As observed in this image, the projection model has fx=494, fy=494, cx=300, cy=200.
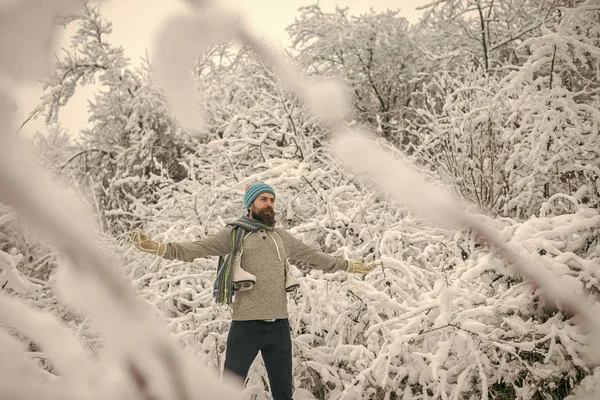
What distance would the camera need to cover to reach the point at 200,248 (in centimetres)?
270

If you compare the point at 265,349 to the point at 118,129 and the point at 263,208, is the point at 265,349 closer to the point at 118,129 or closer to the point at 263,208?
the point at 263,208

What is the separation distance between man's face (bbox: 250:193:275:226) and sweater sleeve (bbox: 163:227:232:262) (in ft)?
0.59

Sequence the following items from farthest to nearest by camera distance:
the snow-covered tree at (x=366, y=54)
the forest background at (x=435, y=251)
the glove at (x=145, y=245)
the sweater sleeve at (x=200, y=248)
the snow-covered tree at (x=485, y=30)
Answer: the snow-covered tree at (x=366, y=54)
the snow-covered tree at (x=485, y=30)
the forest background at (x=435, y=251)
the sweater sleeve at (x=200, y=248)
the glove at (x=145, y=245)

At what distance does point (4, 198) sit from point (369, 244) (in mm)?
3750

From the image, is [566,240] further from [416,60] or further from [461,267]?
[416,60]

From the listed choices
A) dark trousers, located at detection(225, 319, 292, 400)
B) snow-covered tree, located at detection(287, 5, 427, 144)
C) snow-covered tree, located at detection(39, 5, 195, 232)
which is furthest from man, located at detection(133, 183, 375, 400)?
snow-covered tree, located at detection(287, 5, 427, 144)

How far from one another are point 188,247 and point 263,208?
19.1 inches

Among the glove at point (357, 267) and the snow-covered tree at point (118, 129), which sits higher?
the snow-covered tree at point (118, 129)

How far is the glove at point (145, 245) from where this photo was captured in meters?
2.27

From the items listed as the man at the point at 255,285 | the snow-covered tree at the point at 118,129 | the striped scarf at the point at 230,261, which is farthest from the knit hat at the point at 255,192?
the snow-covered tree at the point at 118,129

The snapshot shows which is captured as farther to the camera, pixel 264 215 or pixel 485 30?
pixel 485 30

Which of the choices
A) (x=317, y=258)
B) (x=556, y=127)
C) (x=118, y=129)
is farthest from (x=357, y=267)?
(x=118, y=129)

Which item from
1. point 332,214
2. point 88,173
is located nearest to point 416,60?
point 88,173

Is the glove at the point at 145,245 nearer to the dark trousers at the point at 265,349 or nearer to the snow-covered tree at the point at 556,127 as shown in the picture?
the dark trousers at the point at 265,349
